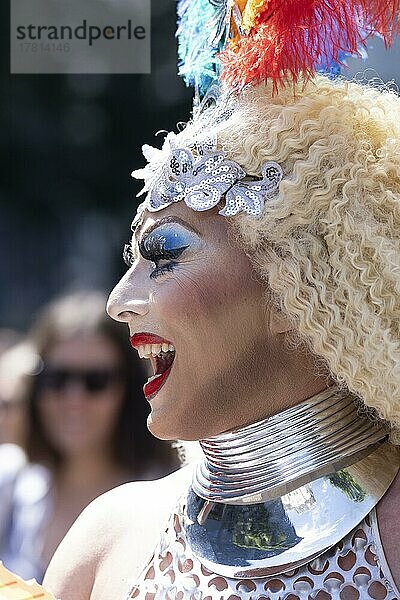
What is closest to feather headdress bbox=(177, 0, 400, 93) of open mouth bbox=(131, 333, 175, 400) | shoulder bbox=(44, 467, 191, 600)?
open mouth bbox=(131, 333, 175, 400)

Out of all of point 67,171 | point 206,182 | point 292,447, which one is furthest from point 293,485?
point 67,171

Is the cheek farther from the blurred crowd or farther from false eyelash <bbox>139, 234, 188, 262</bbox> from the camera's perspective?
the blurred crowd

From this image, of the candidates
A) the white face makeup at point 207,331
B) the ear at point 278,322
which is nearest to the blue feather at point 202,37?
the white face makeup at point 207,331

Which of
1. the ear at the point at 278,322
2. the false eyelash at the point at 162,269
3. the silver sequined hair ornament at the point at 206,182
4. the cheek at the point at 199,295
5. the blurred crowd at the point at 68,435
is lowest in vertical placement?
the blurred crowd at the point at 68,435

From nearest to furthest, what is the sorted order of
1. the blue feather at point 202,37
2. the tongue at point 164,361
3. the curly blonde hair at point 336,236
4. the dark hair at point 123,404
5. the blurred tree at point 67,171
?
the curly blonde hair at point 336,236, the tongue at point 164,361, the blue feather at point 202,37, the dark hair at point 123,404, the blurred tree at point 67,171

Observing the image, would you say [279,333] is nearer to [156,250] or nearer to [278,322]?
[278,322]

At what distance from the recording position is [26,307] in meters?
3.34

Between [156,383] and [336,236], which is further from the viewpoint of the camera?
[156,383]

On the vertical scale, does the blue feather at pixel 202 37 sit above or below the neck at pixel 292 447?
above

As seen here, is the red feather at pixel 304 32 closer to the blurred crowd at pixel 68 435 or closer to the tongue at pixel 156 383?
the tongue at pixel 156 383

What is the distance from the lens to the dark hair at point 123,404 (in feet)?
8.23

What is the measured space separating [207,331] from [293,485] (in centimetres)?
24

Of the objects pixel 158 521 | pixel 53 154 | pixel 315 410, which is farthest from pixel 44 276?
pixel 315 410

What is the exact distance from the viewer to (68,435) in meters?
2.56
